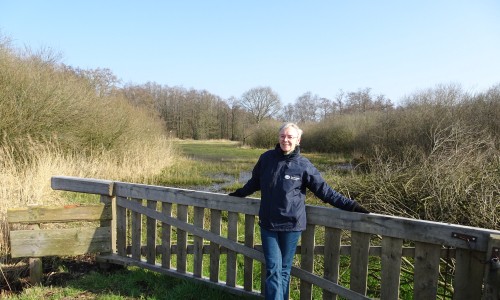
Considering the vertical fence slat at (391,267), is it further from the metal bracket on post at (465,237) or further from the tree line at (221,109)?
the tree line at (221,109)

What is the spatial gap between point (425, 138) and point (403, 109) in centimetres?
537

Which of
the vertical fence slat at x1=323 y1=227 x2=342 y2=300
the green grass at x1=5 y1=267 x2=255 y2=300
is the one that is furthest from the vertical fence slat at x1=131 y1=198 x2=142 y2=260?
the vertical fence slat at x1=323 y1=227 x2=342 y2=300

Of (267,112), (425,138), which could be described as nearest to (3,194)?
(425,138)

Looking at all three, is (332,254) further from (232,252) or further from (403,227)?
(232,252)

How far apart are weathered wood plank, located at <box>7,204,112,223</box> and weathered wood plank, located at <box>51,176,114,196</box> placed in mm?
212

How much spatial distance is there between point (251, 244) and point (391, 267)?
1.44 m

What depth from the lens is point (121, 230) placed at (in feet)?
15.6

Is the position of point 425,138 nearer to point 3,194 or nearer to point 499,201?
point 499,201

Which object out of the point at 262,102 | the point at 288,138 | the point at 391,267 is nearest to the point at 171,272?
the point at 288,138

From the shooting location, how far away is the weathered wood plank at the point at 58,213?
175 inches

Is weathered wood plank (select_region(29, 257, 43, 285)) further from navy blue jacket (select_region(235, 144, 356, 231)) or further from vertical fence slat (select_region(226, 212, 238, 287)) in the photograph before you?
navy blue jacket (select_region(235, 144, 356, 231))

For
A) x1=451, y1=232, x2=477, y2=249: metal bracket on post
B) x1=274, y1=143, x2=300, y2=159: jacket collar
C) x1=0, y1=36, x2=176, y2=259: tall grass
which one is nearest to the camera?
x1=451, y1=232, x2=477, y2=249: metal bracket on post

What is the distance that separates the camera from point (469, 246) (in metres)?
2.71

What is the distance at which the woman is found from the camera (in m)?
3.36
